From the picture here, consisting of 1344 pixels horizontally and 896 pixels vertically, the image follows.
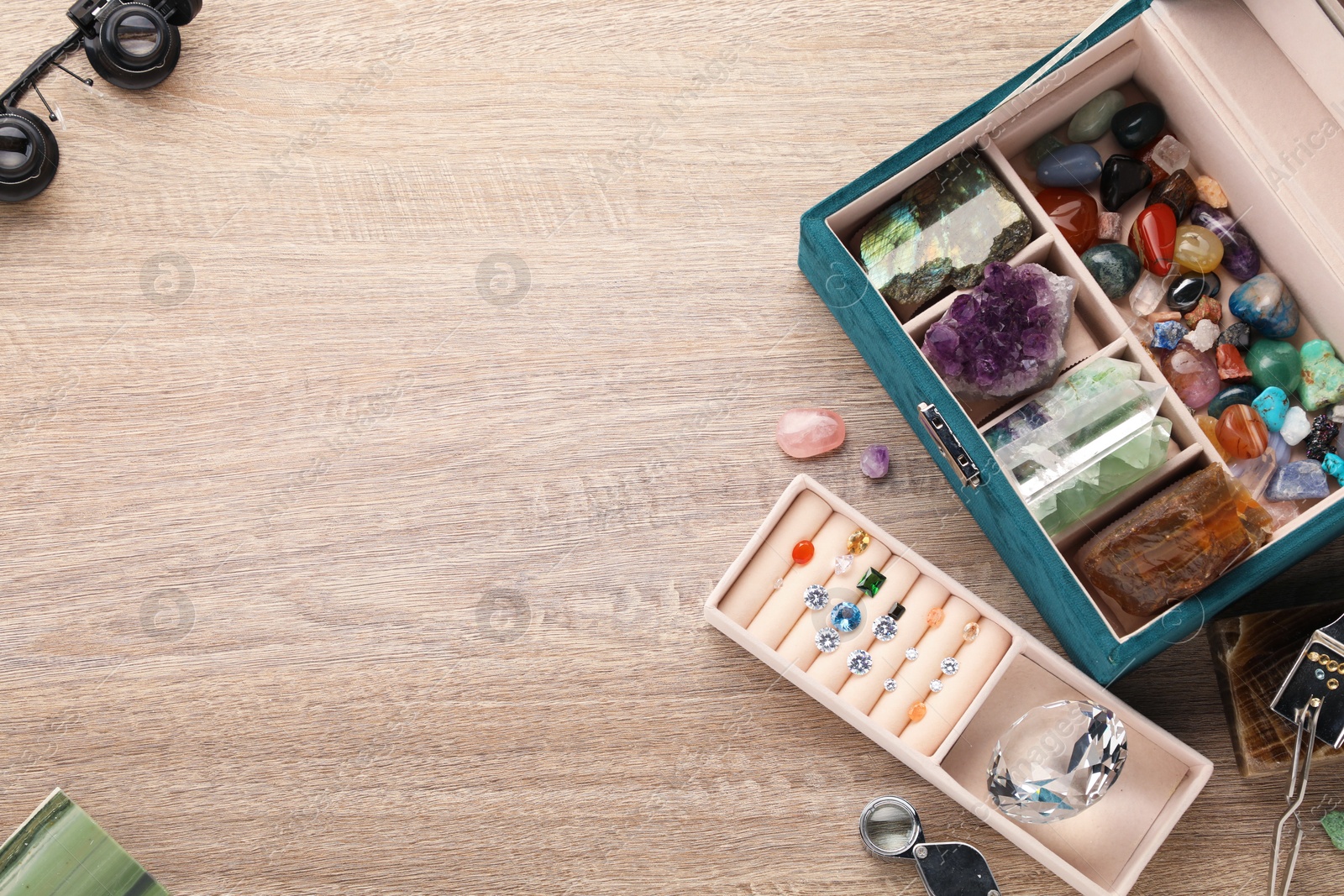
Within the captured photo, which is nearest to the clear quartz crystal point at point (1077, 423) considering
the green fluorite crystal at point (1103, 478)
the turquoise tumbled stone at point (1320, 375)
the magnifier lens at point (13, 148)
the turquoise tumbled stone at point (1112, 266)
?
the green fluorite crystal at point (1103, 478)

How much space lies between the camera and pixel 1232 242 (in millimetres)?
1301

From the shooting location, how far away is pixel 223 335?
4.71 feet

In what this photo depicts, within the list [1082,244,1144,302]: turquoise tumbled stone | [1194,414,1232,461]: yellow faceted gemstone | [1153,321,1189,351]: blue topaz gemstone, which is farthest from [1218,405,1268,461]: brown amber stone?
[1082,244,1144,302]: turquoise tumbled stone

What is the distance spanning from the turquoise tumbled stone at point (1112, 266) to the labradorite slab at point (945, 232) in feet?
0.38

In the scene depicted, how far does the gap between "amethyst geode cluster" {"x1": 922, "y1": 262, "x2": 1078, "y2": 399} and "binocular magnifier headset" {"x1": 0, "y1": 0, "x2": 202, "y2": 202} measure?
46.1 inches

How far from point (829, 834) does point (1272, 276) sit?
0.95m

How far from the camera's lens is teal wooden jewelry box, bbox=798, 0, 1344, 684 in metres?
1.16

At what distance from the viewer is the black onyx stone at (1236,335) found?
1.30 meters

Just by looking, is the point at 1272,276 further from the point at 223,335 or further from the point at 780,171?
the point at 223,335

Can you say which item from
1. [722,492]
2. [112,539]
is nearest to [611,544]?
[722,492]

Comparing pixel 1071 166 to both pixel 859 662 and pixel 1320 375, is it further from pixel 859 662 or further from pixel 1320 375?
pixel 859 662

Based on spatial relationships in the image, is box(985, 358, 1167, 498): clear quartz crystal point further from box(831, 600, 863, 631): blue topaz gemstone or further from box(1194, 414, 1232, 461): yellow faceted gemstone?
box(831, 600, 863, 631): blue topaz gemstone

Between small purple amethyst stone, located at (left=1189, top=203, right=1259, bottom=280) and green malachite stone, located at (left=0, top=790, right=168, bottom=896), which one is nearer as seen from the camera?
green malachite stone, located at (left=0, top=790, right=168, bottom=896)

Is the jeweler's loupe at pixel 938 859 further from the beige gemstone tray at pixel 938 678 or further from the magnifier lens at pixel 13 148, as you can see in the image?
the magnifier lens at pixel 13 148
